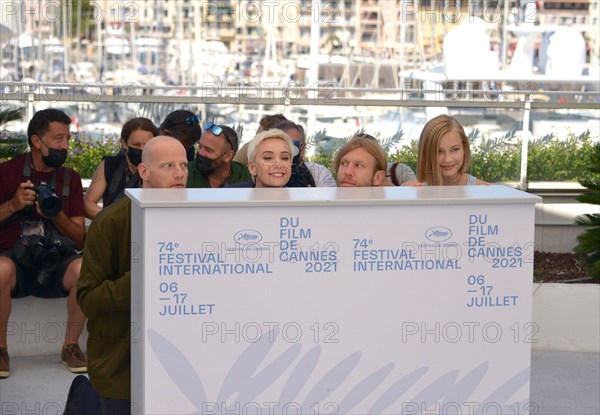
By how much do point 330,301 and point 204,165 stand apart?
2.85 m

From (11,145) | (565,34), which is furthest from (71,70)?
(11,145)

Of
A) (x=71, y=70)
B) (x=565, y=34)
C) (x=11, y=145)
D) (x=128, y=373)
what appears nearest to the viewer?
(x=128, y=373)

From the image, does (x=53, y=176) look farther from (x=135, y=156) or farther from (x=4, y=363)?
(x=4, y=363)

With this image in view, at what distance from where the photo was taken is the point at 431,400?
14.1 feet

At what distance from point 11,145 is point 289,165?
3.19 m

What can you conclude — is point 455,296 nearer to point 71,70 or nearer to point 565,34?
point 565,34

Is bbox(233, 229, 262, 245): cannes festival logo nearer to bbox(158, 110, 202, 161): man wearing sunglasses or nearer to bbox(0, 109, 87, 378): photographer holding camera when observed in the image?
Result: bbox(0, 109, 87, 378): photographer holding camera

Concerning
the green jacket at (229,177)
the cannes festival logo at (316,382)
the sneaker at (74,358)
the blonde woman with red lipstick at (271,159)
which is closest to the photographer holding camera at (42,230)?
the sneaker at (74,358)

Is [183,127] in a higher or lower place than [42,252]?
higher

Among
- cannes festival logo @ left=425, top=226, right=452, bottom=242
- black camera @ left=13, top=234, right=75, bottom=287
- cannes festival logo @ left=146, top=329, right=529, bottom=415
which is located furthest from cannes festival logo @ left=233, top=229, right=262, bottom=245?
black camera @ left=13, top=234, right=75, bottom=287

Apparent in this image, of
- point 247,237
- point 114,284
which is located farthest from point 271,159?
point 247,237

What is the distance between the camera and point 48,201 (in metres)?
6.82

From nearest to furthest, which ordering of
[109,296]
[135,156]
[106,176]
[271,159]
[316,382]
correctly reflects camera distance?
[316,382], [109,296], [271,159], [135,156], [106,176]

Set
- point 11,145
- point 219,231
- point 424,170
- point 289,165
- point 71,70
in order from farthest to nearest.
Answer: point 71,70
point 11,145
point 424,170
point 289,165
point 219,231
